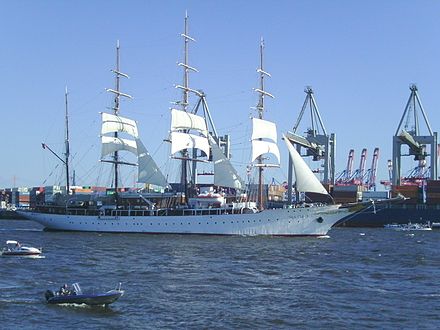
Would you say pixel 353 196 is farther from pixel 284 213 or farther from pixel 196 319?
pixel 196 319

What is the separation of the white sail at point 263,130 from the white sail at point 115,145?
50.2ft

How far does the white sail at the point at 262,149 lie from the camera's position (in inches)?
2958

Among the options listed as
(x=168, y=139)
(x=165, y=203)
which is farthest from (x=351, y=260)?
(x=168, y=139)

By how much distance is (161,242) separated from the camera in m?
57.9

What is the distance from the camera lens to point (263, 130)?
250 ft

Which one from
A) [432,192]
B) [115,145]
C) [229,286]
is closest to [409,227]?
[432,192]

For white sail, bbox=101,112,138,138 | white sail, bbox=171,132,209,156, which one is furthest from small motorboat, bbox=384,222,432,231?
white sail, bbox=101,112,138,138

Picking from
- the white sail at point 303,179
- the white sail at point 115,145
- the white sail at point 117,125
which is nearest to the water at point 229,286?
the white sail at point 303,179

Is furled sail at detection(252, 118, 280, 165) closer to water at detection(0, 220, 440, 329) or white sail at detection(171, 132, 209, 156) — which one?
white sail at detection(171, 132, 209, 156)

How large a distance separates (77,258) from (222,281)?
1359 centimetres

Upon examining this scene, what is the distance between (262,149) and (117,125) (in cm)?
1929

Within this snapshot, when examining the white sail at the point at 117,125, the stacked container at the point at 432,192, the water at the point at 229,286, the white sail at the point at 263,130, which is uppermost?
the white sail at the point at 117,125

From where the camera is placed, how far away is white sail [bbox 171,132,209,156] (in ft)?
250

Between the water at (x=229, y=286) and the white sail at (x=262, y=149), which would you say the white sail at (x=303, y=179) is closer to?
the white sail at (x=262, y=149)
